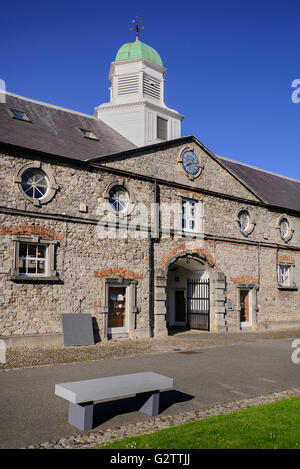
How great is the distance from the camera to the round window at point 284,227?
23422mm

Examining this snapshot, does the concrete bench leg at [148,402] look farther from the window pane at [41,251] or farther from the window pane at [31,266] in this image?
the window pane at [41,251]

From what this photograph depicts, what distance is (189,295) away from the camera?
2061 centimetres

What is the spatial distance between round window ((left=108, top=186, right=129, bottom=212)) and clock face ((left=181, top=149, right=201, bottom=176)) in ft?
11.5

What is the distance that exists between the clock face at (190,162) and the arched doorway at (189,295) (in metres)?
3.97

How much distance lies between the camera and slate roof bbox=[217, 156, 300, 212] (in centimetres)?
2408

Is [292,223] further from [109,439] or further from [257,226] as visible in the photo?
[109,439]

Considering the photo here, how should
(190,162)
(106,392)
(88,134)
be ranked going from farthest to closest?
1. (190,162)
2. (88,134)
3. (106,392)

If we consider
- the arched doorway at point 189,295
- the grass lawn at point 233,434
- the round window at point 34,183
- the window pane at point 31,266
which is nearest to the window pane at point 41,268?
the window pane at point 31,266

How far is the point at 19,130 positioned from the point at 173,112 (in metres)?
9.84

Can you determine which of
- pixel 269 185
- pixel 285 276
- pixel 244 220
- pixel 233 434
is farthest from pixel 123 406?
pixel 269 185

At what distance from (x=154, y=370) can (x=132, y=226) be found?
763 centimetres

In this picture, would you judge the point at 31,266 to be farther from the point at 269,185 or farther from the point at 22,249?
the point at 269,185

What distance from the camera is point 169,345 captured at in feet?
47.7

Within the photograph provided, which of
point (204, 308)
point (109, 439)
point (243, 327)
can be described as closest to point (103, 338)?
point (204, 308)
